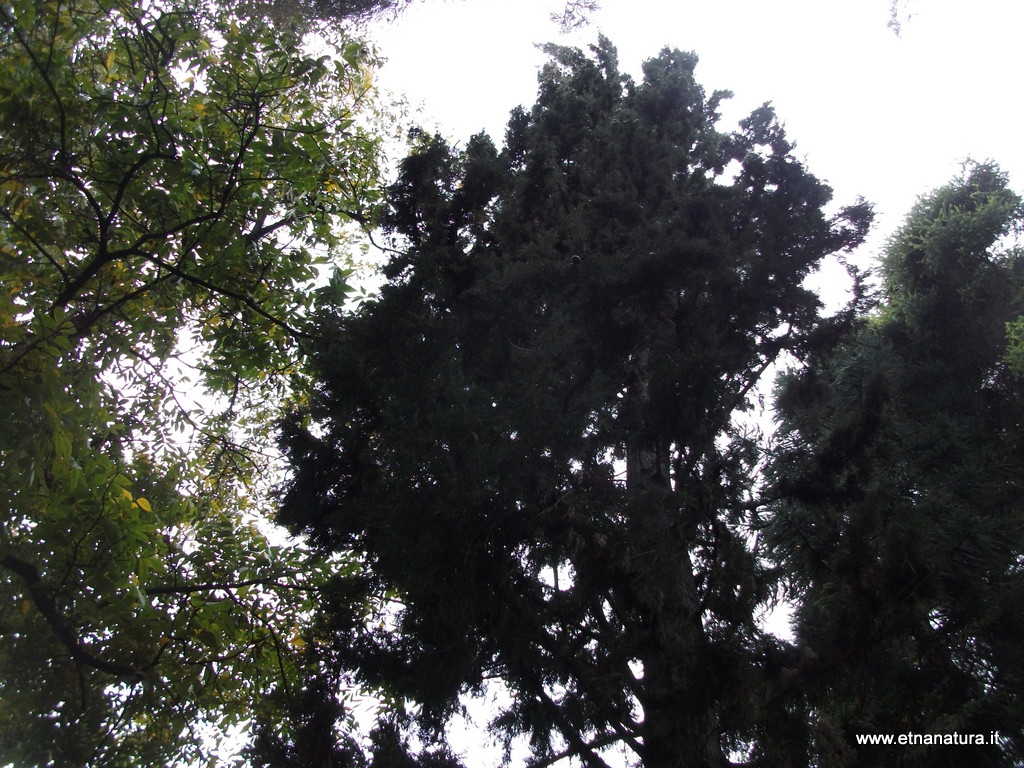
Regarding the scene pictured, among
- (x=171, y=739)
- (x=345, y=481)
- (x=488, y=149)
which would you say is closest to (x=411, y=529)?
(x=345, y=481)

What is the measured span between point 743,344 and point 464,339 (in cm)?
264

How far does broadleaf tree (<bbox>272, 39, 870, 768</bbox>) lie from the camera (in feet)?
16.5

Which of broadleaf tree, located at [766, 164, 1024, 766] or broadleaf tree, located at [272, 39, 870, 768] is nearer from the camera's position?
broadleaf tree, located at [766, 164, 1024, 766]

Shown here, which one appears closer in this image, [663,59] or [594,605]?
[594,605]

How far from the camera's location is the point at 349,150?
9211 mm

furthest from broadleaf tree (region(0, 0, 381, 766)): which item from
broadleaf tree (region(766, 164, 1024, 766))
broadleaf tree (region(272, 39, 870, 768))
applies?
broadleaf tree (region(766, 164, 1024, 766))

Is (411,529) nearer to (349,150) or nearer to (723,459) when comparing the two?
(723,459)

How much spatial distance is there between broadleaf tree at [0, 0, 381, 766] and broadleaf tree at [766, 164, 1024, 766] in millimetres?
4275

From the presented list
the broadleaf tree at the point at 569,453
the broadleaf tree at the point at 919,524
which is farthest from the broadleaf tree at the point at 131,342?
the broadleaf tree at the point at 919,524

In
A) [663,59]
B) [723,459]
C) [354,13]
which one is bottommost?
[723,459]

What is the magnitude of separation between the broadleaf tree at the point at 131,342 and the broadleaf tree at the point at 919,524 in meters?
4.27

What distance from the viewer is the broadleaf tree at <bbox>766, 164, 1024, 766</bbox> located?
4.63 m

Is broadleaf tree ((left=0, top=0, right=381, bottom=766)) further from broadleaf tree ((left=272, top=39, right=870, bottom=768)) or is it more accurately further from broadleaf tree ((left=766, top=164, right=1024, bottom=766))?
broadleaf tree ((left=766, top=164, right=1024, bottom=766))

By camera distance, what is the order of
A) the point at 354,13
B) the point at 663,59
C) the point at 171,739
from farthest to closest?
1. the point at 663,59
2. the point at 354,13
3. the point at 171,739
